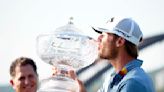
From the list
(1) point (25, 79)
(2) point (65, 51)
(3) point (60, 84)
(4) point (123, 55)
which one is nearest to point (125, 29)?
(4) point (123, 55)

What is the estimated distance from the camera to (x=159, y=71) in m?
27.1

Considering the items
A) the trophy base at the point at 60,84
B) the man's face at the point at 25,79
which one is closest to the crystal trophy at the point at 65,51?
the trophy base at the point at 60,84

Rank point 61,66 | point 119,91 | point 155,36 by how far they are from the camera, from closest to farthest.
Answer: point 119,91
point 61,66
point 155,36

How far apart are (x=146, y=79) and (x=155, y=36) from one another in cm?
1825

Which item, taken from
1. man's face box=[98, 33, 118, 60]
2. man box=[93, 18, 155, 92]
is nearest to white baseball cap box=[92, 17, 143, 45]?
man box=[93, 18, 155, 92]

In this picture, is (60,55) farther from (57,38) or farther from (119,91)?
(119,91)

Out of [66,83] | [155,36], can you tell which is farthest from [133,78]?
[155,36]

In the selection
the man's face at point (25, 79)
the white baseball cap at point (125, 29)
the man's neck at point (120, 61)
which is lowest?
the man's face at point (25, 79)

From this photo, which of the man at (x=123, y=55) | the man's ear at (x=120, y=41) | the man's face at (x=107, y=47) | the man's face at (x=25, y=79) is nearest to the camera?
the man at (x=123, y=55)

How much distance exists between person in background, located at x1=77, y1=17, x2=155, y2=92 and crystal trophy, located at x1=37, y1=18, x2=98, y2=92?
0.19 metres

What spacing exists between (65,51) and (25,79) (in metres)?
0.60

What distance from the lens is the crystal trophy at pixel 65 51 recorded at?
777 centimetres

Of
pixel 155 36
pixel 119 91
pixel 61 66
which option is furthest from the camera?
pixel 155 36

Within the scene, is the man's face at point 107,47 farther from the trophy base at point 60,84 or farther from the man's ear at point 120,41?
the trophy base at point 60,84
